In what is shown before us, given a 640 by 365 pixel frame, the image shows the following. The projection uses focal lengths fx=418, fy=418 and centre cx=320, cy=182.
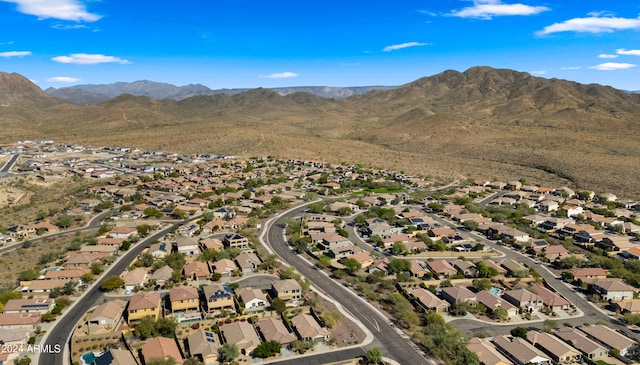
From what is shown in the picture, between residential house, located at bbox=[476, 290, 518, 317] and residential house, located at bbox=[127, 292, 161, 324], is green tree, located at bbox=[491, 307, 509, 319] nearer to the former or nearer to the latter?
residential house, located at bbox=[476, 290, 518, 317]

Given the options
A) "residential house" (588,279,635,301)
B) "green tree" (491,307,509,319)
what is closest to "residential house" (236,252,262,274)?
"green tree" (491,307,509,319)

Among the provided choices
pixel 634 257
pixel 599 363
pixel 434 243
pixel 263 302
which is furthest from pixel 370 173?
pixel 599 363

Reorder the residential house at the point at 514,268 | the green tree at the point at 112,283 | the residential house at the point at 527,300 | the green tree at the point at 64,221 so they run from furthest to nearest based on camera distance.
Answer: the green tree at the point at 64,221 < the residential house at the point at 514,268 < the green tree at the point at 112,283 < the residential house at the point at 527,300

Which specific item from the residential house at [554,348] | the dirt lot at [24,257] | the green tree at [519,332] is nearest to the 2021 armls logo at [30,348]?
the dirt lot at [24,257]

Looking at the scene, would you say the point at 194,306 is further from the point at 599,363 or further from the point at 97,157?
the point at 97,157

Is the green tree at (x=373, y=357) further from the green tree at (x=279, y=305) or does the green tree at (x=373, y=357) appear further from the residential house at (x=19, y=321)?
the residential house at (x=19, y=321)

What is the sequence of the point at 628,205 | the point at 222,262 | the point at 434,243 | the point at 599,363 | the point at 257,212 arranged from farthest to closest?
1. the point at 628,205
2. the point at 257,212
3. the point at 434,243
4. the point at 222,262
5. the point at 599,363
